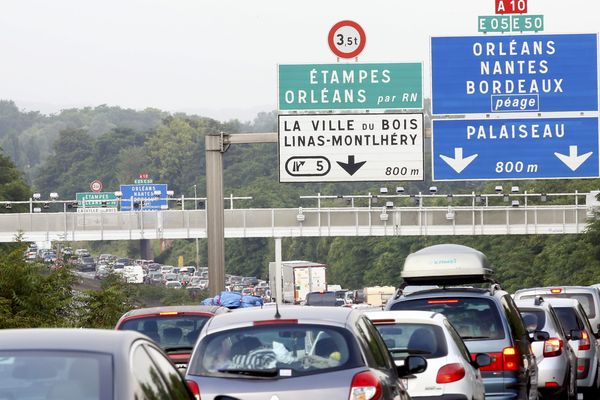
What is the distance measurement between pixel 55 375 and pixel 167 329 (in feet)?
34.4

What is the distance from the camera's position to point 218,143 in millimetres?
29203

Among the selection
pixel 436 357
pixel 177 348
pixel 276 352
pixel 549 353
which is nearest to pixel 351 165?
pixel 549 353

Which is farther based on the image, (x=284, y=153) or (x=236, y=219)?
(x=236, y=219)

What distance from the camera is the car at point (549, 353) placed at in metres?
18.8

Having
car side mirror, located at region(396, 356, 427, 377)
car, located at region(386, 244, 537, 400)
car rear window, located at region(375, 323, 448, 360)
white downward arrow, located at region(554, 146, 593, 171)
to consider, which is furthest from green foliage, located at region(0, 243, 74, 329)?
car side mirror, located at region(396, 356, 427, 377)

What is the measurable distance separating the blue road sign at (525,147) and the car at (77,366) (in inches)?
878

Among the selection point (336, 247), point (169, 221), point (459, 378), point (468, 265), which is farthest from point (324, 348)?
point (336, 247)

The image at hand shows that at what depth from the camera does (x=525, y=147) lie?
2916 cm

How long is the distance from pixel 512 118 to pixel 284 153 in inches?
171

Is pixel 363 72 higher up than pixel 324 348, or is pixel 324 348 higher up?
pixel 363 72

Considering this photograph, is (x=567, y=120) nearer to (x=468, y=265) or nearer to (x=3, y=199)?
(x=468, y=265)

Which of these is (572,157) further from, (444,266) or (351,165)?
(444,266)

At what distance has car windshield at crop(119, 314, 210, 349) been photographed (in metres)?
16.9

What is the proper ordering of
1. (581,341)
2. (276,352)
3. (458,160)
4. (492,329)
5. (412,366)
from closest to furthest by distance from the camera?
(276,352) → (412,366) → (492,329) → (581,341) → (458,160)
